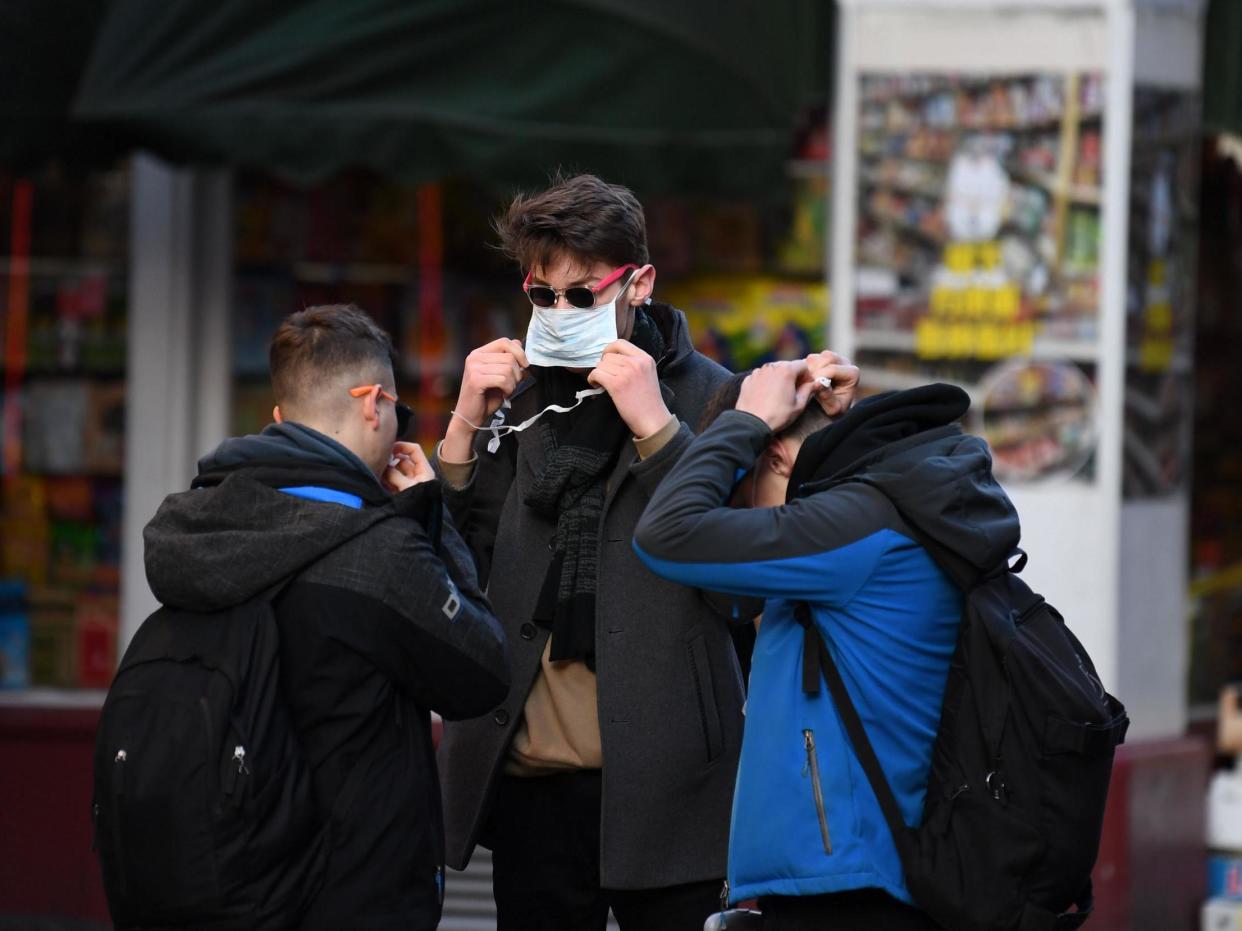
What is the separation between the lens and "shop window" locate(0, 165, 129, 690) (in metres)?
7.35

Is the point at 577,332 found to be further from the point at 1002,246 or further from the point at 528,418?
the point at 1002,246

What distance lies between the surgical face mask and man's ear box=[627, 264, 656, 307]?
17 mm

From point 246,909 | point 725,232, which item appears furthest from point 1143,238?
point 246,909

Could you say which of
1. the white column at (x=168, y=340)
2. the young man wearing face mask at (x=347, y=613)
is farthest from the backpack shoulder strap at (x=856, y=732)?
the white column at (x=168, y=340)

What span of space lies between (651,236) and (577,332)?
394 cm

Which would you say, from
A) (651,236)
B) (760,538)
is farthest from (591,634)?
(651,236)

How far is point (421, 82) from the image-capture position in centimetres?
582

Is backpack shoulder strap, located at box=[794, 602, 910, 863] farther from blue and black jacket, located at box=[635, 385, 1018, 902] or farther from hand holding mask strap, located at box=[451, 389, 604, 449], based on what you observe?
hand holding mask strap, located at box=[451, 389, 604, 449]

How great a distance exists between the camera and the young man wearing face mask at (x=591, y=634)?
3.29 meters

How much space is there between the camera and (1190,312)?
6.64 meters

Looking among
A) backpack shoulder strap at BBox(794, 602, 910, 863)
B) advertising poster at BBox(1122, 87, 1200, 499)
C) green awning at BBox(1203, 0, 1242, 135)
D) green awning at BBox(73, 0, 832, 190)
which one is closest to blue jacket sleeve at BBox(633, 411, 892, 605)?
backpack shoulder strap at BBox(794, 602, 910, 863)

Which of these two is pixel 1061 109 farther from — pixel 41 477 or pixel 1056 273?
pixel 41 477

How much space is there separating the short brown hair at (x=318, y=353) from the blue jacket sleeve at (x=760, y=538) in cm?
61

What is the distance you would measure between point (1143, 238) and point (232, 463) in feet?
13.6
